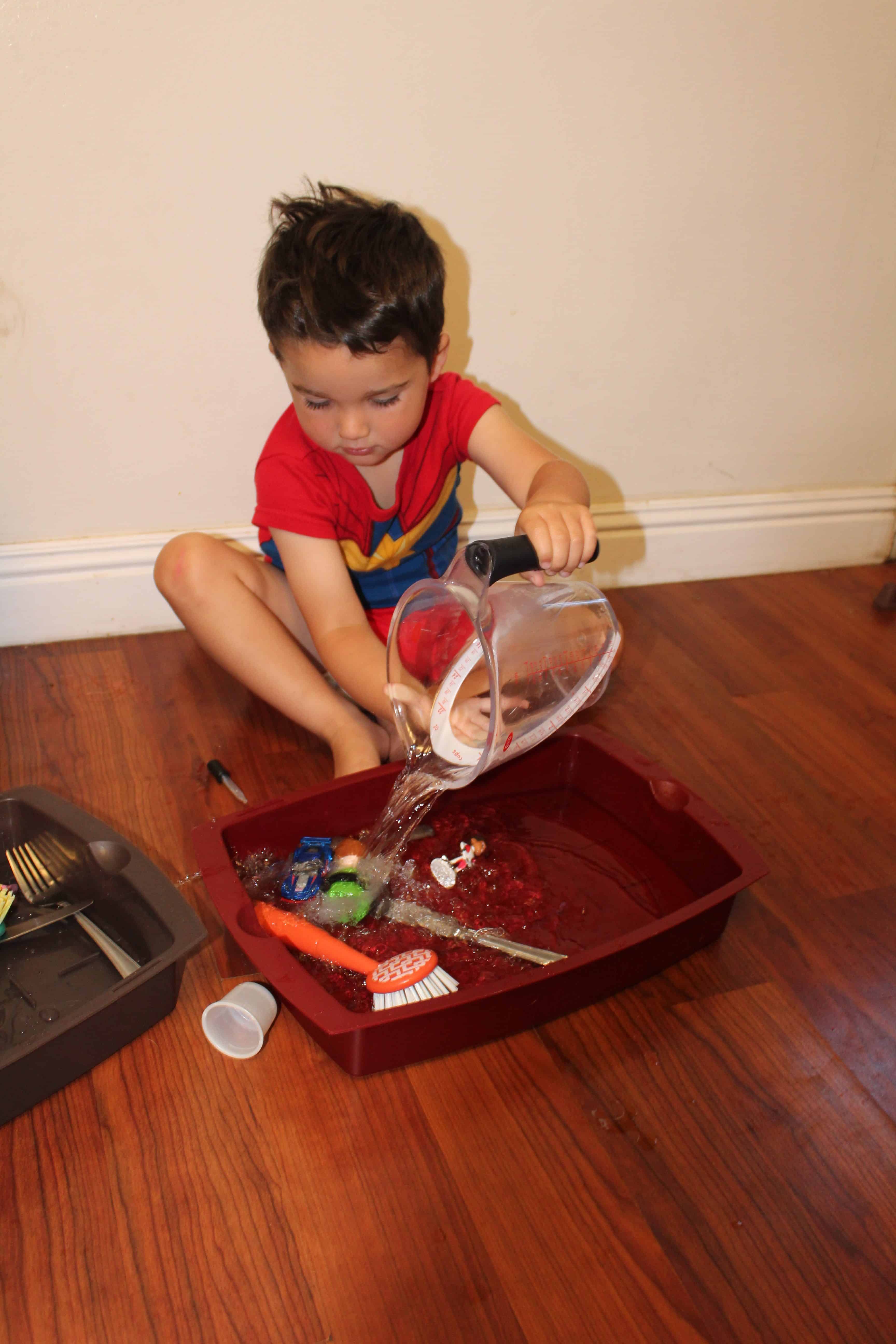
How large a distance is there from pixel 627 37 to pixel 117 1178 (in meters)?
1.16

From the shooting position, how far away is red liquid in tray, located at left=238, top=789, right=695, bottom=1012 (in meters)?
0.73

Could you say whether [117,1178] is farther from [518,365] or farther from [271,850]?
[518,365]

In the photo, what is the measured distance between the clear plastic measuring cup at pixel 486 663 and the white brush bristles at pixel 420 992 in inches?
5.8

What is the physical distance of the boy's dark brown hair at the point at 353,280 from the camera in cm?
76

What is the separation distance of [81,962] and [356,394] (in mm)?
467

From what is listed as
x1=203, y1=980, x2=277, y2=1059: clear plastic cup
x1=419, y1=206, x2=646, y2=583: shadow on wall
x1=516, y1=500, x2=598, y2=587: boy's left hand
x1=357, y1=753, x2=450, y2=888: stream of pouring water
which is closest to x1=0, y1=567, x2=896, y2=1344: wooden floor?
x1=203, y1=980, x2=277, y2=1059: clear plastic cup

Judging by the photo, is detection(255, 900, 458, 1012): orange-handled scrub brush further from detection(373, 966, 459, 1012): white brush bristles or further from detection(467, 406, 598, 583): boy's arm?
detection(467, 406, 598, 583): boy's arm

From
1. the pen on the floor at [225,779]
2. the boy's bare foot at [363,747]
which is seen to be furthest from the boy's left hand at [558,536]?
the pen on the floor at [225,779]

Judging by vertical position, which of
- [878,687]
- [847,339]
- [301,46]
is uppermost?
[301,46]

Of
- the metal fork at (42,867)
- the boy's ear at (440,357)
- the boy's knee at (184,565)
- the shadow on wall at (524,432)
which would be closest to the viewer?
the metal fork at (42,867)

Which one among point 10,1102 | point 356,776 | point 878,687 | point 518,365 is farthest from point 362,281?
point 878,687

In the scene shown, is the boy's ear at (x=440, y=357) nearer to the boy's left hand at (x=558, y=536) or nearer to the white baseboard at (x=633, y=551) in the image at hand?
the boy's left hand at (x=558, y=536)

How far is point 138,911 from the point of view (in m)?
0.71

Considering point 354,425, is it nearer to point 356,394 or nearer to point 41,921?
point 356,394
